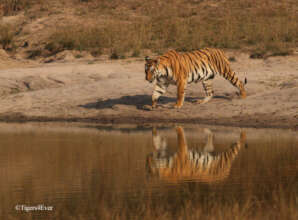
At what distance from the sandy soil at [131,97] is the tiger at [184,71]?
0.35m

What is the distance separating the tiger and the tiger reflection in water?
302 cm

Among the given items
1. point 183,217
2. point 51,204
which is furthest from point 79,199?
point 183,217

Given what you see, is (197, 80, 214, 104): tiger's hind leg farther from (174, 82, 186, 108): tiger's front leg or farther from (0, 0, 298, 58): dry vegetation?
(0, 0, 298, 58): dry vegetation

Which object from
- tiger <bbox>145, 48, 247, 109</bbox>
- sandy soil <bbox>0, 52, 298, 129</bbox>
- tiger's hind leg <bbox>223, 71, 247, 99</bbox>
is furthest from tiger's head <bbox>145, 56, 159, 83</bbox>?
tiger's hind leg <bbox>223, 71, 247, 99</bbox>

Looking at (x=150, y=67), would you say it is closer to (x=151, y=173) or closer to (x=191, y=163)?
(x=191, y=163)

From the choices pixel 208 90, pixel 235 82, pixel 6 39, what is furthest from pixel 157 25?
pixel 208 90

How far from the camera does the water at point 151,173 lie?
20.2 feet

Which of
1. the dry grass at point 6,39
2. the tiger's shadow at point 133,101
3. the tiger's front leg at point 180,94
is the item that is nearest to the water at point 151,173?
the tiger's front leg at point 180,94

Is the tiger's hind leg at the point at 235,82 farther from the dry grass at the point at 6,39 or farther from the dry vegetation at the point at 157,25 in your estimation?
the dry grass at the point at 6,39

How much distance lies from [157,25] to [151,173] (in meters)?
18.5

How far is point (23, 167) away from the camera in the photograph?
868 cm

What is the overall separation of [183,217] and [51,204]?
1341 mm

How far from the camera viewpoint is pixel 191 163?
874cm

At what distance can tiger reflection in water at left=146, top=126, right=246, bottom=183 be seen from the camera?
782 cm
